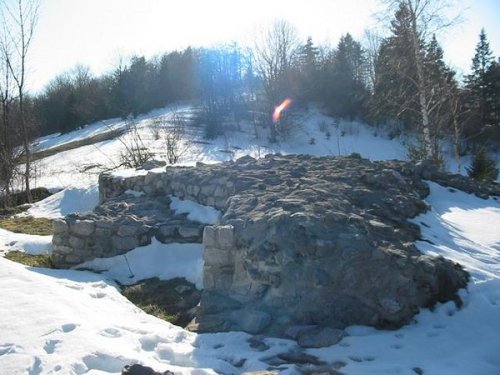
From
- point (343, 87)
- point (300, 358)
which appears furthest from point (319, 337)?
point (343, 87)

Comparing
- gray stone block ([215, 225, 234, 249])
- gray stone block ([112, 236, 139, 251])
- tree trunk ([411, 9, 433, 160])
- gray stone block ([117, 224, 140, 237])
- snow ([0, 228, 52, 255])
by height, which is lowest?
snow ([0, 228, 52, 255])

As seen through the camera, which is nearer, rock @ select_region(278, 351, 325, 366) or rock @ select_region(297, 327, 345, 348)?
rock @ select_region(278, 351, 325, 366)

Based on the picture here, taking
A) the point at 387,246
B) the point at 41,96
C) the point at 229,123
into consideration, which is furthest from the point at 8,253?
the point at 41,96

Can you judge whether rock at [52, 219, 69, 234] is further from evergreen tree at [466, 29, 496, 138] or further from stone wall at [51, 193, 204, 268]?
evergreen tree at [466, 29, 496, 138]

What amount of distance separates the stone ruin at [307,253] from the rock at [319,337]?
6cm

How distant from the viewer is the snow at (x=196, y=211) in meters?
7.99

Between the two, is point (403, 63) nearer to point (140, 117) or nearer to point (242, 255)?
point (242, 255)

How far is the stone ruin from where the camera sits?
453 cm

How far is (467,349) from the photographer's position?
12.6 feet

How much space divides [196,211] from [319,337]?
463 centimetres

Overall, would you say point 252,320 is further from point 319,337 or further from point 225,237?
point 225,237

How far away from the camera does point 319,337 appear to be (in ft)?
13.6

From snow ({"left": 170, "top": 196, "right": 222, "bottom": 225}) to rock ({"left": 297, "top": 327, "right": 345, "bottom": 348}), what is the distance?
3.76 m

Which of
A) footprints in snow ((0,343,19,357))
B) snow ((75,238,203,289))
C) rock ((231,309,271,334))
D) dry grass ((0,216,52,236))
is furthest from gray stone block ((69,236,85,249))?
footprints in snow ((0,343,19,357))
